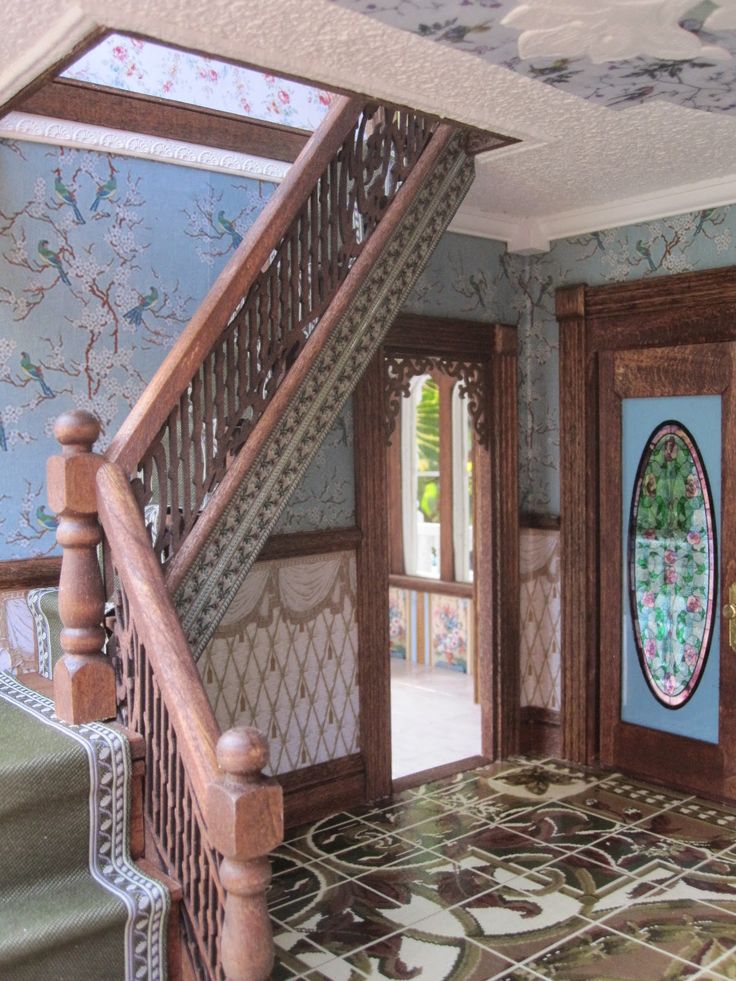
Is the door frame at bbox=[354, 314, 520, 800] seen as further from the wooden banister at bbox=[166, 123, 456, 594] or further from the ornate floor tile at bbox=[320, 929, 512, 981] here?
the ornate floor tile at bbox=[320, 929, 512, 981]

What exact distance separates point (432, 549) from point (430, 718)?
206 centimetres

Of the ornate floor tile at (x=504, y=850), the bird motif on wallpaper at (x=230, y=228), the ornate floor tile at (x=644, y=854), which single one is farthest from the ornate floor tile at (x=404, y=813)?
the bird motif on wallpaper at (x=230, y=228)

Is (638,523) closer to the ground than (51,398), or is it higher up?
closer to the ground

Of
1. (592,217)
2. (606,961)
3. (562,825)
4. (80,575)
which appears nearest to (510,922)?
(606,961)

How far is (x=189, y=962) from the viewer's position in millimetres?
2418

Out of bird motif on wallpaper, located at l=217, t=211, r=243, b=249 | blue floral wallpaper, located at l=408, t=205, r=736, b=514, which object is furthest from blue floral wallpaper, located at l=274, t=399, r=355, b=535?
bird motif on wallpaper, located at l=217, t=211, r=243, b=249

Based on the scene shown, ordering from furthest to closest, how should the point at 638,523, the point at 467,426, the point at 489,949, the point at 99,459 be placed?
1. the point at 467,426
2. the point at 638,523
3. the point at 489,949
4. the point at 99,459

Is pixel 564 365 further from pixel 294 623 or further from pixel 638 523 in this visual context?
pixel 294 623

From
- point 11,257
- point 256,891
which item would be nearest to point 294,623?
point 11,257

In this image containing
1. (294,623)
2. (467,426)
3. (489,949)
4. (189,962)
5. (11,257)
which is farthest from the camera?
(467,426)

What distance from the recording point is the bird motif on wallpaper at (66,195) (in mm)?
3695

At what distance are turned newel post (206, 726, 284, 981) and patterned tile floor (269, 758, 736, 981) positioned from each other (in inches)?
47.3

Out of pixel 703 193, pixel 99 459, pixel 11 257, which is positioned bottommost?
pixel 99 459

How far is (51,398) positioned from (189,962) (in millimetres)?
2071
